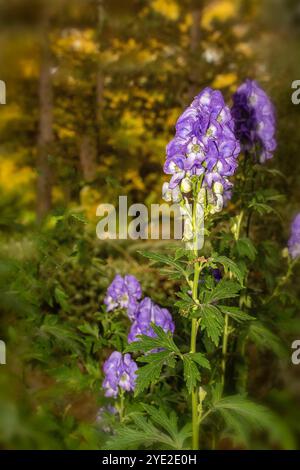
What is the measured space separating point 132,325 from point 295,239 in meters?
1.06

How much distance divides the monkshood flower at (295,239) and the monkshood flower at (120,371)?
1097mm

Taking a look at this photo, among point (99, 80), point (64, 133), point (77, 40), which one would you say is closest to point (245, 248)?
point (99, 80)

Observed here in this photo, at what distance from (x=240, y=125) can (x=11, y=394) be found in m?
2.21

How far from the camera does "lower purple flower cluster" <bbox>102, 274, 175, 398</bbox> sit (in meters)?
2.22

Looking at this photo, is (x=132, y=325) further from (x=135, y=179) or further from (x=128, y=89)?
(x=135, y=179)

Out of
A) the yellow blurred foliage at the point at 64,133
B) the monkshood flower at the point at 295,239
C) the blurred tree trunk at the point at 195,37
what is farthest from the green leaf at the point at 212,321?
the yellow blurred foliage at the point at 64,133

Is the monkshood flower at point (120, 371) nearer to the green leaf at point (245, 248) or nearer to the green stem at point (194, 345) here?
the green stem at point (194, 345)

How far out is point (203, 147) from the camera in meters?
1.73

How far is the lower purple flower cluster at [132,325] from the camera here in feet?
7.29

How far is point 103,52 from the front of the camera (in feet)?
31.9

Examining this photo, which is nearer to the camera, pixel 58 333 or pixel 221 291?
pixel 221 291

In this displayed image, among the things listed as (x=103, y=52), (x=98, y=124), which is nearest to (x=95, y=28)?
(x=103, y=52)

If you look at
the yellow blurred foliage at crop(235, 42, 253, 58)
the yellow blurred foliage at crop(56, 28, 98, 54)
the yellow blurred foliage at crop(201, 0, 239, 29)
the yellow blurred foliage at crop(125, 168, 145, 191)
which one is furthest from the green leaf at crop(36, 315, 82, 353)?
the yellow blurred foliage at crop(56, 28, 98, 54)

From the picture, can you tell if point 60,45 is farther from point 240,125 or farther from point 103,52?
point 240,125
